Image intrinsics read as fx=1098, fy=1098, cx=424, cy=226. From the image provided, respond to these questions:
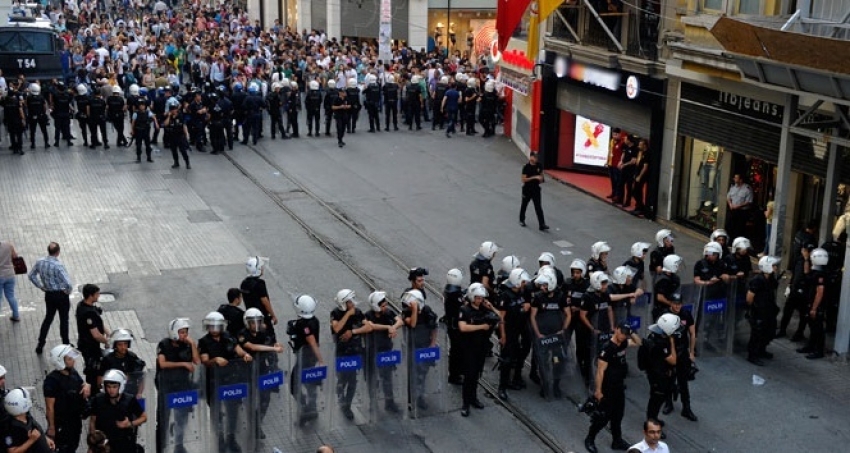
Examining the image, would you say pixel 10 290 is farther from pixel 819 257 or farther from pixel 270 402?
pixel 819 257

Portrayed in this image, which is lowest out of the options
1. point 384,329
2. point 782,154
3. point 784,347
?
point 784,347

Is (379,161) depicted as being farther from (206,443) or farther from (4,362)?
(206,443)

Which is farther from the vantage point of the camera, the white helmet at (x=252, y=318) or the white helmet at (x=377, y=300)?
the white helmet at (x=377, y=300)

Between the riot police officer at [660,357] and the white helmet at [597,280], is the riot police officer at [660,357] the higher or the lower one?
the lower one

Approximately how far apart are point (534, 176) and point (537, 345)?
25.3ft

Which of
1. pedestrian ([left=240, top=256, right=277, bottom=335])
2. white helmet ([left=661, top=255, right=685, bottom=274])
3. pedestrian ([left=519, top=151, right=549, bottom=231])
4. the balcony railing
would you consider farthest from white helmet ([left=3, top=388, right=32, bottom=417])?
the balcony railing

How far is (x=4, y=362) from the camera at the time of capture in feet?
44.4

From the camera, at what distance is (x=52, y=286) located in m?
13.6

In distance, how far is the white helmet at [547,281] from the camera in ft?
41.2

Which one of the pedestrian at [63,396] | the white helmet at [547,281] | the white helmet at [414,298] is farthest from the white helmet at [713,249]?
the pedestrian at [63,396]

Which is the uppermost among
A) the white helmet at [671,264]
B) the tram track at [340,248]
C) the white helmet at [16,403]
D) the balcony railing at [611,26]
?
the balcony railing at [611,26]

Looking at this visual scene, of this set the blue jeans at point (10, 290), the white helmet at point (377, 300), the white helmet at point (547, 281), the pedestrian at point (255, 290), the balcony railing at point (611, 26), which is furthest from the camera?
the balcony railing at point (611, 26)

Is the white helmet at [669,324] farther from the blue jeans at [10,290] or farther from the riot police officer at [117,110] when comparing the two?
the riot police officer at [117,110]

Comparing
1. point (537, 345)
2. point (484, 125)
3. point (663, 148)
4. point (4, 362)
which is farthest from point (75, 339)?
point (484, 125)
